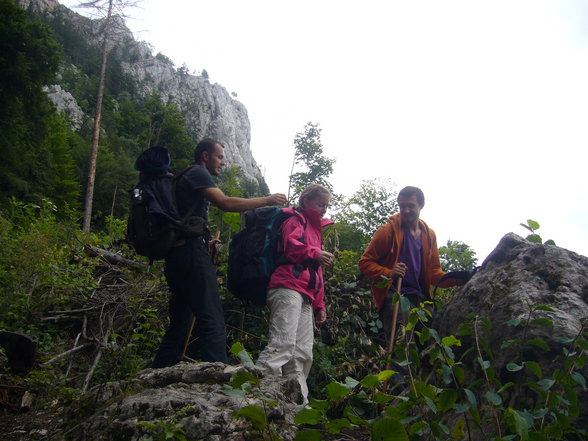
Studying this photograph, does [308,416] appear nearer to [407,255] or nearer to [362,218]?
[407,255]

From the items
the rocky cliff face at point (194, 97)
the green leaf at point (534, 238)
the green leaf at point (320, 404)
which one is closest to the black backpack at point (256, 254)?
the green leaf at point (534, 238)

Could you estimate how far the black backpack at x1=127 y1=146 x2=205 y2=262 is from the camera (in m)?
2.88

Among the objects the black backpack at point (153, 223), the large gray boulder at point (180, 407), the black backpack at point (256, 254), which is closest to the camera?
the large gray boulder at point (180, 407)

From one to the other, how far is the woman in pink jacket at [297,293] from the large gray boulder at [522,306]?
3.67 feet

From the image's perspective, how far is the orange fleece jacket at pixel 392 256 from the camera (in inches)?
147

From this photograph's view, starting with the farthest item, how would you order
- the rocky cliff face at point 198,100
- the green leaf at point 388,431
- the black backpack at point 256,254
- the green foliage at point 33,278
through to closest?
the rocky cliff face at point 198,100 < the green foliage at point 33,278 < the black backpack at point 256,254 < the green leaf at point 388,431

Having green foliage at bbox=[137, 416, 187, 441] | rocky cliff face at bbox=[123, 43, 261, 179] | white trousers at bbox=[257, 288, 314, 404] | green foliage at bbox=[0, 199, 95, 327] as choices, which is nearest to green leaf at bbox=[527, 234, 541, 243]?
green foliage at bbox=[137, 416, 187, 441]

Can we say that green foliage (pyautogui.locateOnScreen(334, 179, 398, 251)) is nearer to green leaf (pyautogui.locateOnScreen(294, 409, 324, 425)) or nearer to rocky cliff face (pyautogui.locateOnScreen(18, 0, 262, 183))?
green leaf (pyautogui.locateOnScreen(294, 409, 324, 425))

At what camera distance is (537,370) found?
3.91ft

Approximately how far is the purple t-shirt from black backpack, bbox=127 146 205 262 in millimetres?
1735

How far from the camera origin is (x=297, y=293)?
3.33 meters

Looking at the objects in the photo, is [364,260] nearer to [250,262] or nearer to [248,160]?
[250,262]

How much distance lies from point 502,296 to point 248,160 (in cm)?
8520

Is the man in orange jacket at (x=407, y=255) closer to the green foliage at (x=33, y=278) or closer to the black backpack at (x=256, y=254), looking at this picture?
the black backpack at (x=256, y=254)
